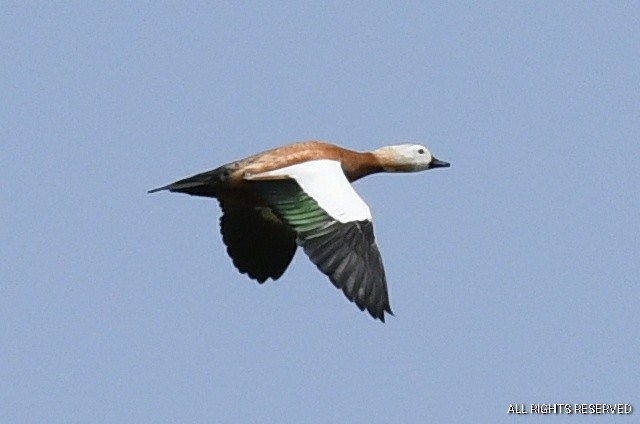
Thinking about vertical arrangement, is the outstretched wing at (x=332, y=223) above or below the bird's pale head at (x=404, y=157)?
below

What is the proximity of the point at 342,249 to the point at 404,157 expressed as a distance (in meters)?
2.34

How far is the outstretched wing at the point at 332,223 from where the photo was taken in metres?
14.2

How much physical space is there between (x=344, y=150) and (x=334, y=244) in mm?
1724

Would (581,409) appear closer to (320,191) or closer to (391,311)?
(391,311)

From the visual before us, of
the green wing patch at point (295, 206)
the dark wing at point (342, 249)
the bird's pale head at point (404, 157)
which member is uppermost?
the bird's pale head at point (404, 157)

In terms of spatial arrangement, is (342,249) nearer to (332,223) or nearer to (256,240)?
(332,223)

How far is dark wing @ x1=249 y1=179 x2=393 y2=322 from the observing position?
14.1m

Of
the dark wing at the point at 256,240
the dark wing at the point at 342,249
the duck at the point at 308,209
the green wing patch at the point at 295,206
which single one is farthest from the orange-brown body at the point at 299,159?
the dark wing at the point at 256,240

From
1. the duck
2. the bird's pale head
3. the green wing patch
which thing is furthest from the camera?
the bird's pale head

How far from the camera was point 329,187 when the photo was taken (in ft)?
48.9

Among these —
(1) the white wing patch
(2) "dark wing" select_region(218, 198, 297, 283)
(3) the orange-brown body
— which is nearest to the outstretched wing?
(1) the white wing patch

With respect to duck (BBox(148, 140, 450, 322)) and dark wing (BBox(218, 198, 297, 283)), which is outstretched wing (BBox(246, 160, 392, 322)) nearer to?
duck (BBox(148, 140, 450, 322))

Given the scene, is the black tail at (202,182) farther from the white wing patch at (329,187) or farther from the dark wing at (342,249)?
the dark wing at (342,249)

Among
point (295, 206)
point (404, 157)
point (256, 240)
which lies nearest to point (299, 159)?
point (295, 206)
